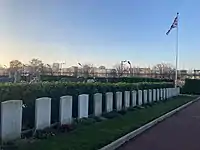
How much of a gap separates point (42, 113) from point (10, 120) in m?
1.89

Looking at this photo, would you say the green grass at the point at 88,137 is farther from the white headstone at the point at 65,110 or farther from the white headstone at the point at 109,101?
the white headstone at the point at 109,101

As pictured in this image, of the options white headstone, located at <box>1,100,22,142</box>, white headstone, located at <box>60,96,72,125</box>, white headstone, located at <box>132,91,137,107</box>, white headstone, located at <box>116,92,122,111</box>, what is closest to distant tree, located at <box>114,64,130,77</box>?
white headstone, located at <box>132,91,137,107</box>

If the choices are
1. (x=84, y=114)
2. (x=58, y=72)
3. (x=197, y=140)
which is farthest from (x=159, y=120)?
(x=58, y=72)

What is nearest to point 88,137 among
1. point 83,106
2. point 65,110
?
point 65,110

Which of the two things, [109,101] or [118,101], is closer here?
[109,101]

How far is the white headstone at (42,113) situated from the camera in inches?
432

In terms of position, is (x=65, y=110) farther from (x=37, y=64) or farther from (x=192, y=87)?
(x=37, y=64)

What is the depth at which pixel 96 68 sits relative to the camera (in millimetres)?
98562

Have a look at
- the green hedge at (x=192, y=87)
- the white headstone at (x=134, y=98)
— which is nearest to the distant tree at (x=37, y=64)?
the green hedge at (x=192, y=87)

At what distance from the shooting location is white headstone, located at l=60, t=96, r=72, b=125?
12539mm

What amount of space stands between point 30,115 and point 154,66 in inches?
3565

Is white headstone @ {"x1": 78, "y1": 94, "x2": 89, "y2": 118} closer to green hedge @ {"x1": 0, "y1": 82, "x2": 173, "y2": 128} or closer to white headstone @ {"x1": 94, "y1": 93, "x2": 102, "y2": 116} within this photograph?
green hedge @ {"x1": 0, "y1": 82, "x2": 173, "y2": 128}

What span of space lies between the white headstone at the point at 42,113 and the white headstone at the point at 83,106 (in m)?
2.79

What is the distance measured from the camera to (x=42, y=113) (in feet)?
37.1
